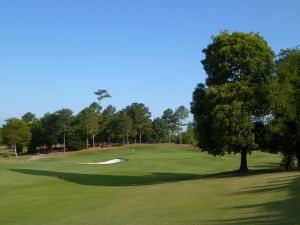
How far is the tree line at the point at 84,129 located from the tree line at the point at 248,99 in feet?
261

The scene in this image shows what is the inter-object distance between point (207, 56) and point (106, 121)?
89593 millimetres

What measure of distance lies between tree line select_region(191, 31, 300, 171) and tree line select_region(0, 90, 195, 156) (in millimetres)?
79416

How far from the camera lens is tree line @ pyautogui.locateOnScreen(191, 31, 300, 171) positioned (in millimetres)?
33500

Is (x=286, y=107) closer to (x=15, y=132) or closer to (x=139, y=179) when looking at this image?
(x=139, y=179)

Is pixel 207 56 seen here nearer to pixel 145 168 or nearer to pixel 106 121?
pixel 145 168

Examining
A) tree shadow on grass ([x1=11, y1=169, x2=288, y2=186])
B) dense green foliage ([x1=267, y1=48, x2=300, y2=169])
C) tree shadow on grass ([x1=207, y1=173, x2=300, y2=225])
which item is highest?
dense green foliage ([x1=267, y1=48, x2=300, y2=169])

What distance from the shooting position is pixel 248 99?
34.9 m

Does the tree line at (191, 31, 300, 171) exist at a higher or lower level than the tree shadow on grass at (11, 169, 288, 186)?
higher

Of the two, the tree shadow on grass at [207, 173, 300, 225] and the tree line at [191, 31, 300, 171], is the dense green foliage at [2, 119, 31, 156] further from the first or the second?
the tree shadow on grass at [207, 173, 300, 225]

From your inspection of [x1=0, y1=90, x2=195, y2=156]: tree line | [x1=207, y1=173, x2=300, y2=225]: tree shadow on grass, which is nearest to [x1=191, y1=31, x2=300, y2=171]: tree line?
[x1=207, y1=173, x2=300, y2=225]: tree shadow on grass

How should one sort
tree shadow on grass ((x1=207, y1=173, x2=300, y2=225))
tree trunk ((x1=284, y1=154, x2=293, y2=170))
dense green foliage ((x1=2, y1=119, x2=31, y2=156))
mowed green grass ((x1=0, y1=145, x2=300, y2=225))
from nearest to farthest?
tree shadow on grass ((x1=207, y1=173, x2=300, y2=225)) < mowed green grass ((x1=0, y1=145, x2=300, y2=225)) < tree trunk ((x1=284, y1=154, x2=293, y2=170)) < dense green foliage ((x1=2, y1=119, x2=31, y2=156))

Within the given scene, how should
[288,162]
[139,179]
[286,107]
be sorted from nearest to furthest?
[286,107]
[288,162]
[139,179]

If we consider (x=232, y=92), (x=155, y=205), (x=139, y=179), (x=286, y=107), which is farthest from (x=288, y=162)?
(x=155, y=205)

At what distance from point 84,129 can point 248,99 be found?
279 feet
